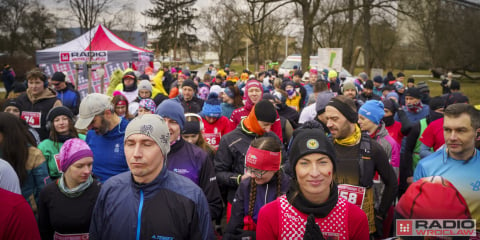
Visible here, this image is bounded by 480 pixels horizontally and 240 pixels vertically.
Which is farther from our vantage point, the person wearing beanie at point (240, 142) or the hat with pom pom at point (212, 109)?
the hat with pom pom at point (212, 109)

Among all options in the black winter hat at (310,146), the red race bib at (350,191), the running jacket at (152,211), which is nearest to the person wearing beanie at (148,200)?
the running jacket at (152,211)

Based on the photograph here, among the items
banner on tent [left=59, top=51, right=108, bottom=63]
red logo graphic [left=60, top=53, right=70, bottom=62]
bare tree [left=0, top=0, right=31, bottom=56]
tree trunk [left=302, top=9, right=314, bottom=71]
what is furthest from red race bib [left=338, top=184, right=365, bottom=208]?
bare tree [left=0, top=0, right=31, bottom=56]

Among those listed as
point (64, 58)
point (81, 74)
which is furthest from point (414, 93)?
point (81, 74)

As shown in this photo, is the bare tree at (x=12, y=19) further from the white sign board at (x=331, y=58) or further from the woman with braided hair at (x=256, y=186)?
the woman with braided hair at (x=256, y=186)

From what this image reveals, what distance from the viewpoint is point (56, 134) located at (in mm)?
4434

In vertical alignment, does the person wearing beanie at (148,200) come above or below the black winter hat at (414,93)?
below

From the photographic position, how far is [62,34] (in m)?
39.4

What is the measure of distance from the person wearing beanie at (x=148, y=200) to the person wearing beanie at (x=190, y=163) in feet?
3.38

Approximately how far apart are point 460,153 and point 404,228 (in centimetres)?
178

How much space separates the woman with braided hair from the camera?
3.35 meters

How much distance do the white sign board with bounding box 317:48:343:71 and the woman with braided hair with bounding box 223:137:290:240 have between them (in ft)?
58.2

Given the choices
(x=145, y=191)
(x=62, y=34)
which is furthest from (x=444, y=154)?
(x=62, y=34)

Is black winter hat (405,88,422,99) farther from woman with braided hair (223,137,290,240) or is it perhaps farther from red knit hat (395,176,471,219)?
red knit hat (395,176,471,219)

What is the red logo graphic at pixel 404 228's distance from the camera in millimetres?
1815
